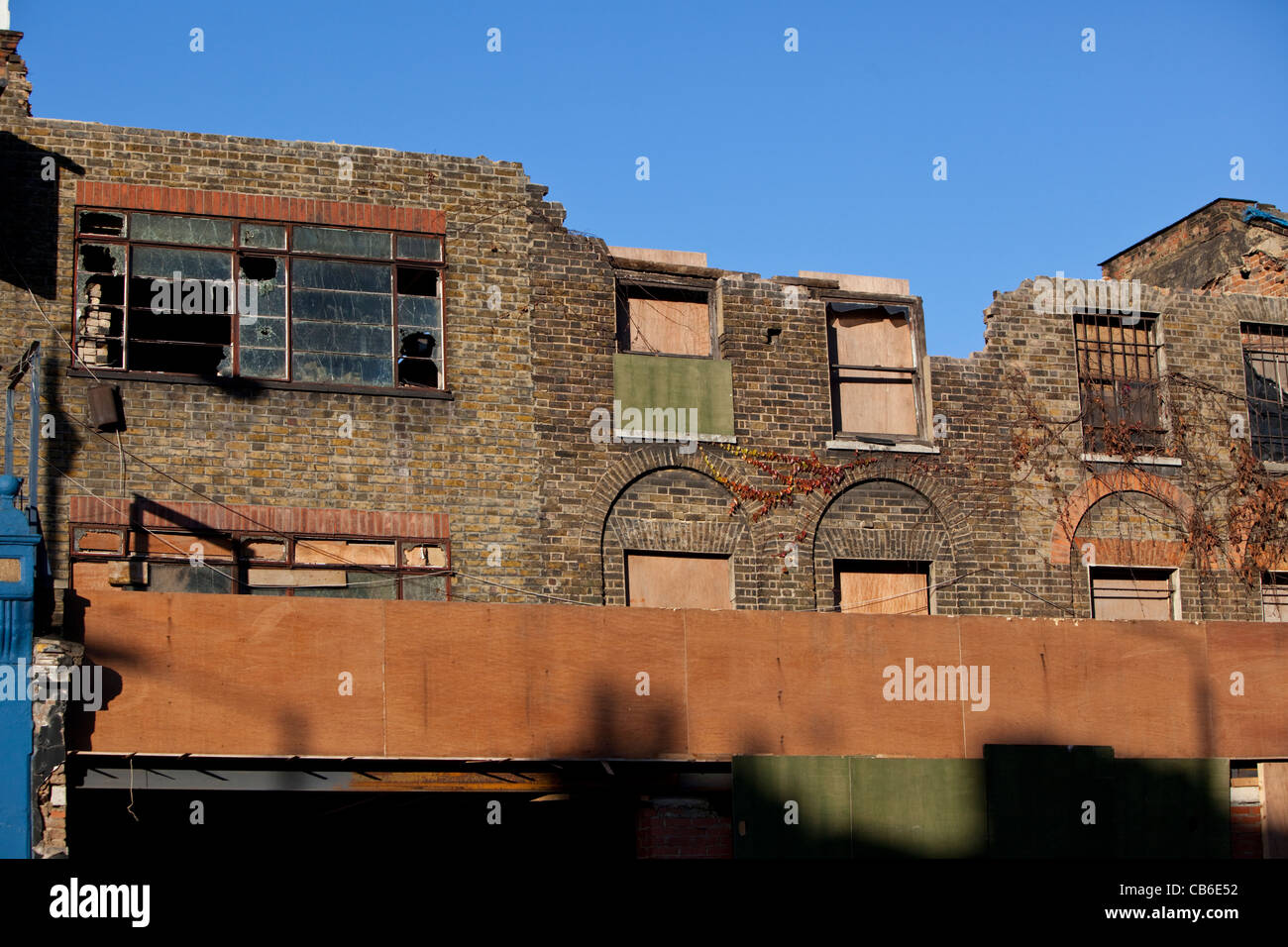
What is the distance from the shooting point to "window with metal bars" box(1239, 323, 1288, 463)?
21312 millimetres

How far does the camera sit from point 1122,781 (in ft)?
56.0

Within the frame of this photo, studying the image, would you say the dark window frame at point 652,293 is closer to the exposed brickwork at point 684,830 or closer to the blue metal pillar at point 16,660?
the exposed brickwork at point 684,830

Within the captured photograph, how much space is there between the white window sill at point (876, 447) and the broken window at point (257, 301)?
5019mm

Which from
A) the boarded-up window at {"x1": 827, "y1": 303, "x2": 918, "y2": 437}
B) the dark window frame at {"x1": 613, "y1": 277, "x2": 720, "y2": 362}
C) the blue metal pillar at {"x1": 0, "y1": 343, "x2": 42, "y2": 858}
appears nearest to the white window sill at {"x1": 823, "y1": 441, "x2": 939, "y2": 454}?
the boarded-up window at {"x1": 827, "y1": 303, "x2": 918, "y2": 437}

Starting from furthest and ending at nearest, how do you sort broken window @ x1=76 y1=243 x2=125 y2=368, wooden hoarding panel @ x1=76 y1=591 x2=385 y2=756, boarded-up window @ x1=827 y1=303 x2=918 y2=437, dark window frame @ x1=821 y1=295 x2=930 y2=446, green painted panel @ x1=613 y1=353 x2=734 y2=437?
boarded-up window @ x1=827 y1=303 x2=918 y2=437 < dark window frame @ x1=821 y1=295 x2=930 y2=446 < green painted panel @ x1=613 y1=353 x2=734 y2=437 < broken window @ x1=76 y1=243 x2=125 y2=368 < wooden hoarding panel @ x1=76 y1=591 x2=385 y2=756

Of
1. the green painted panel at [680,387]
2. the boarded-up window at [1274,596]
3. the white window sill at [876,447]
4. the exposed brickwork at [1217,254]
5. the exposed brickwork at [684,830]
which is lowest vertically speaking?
the exposed brickwork at [684,830]

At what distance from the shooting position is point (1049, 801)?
55.1ft

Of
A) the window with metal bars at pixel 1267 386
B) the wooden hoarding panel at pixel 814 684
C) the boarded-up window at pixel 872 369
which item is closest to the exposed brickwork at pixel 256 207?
the boarded-up window at pixel 872 369

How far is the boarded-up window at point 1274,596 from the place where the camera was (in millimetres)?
20750

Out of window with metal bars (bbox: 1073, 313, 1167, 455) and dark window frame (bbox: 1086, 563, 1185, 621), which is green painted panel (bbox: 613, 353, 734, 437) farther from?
dark window frame (bbox: 1086, 563, 1185, 621)

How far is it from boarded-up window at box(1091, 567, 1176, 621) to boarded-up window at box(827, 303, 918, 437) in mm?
3175
